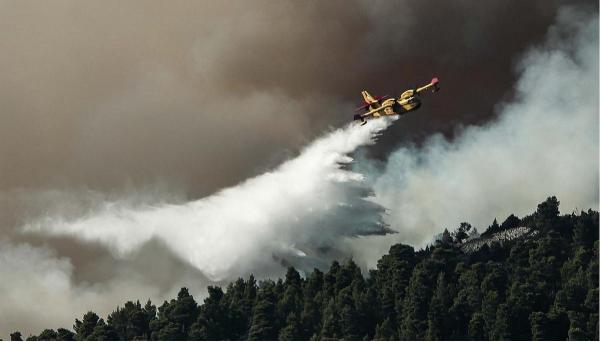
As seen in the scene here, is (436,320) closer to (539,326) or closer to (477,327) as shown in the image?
(477,327)

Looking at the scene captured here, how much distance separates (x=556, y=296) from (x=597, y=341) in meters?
15.3

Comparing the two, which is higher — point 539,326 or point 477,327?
point 477,327

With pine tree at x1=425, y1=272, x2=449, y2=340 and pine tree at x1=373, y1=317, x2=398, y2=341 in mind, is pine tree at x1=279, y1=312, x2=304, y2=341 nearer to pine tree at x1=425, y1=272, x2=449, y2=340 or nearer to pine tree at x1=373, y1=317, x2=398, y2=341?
pine tree at x1=373, y1=317, x2=398, y2=341

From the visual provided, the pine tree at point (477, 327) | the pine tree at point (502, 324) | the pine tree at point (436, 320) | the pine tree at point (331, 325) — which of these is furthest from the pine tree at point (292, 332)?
the pine tree at point (502, 324)

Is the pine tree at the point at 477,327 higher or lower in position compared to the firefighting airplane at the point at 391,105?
lower

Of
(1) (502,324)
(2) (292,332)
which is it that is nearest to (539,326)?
(1) (502,324)

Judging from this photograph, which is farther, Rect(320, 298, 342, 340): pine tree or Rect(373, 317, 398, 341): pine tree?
Rect(320, 298, 342, 340): pine tree

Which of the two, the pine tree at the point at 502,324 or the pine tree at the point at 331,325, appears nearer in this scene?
the pine tree at the point at 502,324

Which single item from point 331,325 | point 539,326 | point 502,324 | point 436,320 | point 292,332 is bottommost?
point 539,326

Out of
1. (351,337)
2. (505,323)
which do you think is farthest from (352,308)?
(505,323)

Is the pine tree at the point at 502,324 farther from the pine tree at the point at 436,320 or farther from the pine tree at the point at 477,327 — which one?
the pine tree at the point at 436,320

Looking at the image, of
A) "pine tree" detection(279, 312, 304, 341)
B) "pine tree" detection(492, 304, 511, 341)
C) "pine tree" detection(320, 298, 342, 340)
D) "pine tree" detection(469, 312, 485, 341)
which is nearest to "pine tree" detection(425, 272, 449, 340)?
"pine tree" detection(469, 312, 485, 341)

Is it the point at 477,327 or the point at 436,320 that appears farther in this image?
the point at 436,320

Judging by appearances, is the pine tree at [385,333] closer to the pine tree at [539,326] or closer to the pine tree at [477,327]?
the pine tree at [477,327]
